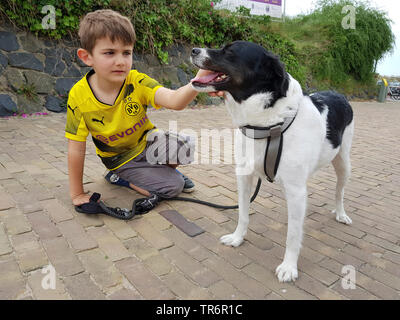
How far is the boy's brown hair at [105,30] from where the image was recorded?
2244 millimetres

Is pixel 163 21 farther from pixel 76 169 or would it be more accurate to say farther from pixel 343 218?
pixel 343 218

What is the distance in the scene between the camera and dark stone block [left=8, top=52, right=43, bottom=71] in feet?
19.1

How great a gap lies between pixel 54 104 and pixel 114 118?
451cm

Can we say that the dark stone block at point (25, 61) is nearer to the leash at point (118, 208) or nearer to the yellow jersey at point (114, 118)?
the yellow jersey at point (114, 118)

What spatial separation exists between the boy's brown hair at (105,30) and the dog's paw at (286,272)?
2.08 metres

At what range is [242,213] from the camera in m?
2.22

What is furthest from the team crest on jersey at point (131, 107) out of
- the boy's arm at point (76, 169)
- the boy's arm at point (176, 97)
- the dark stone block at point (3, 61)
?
the dark stone block at point (3, 61)

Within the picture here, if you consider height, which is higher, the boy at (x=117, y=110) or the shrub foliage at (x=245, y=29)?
the shrub foliage at (x=245, y=29)

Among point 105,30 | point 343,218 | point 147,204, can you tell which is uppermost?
point 105,30

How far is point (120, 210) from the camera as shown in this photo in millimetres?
2426

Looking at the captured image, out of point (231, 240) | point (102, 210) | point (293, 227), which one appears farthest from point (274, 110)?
point (102, 210)

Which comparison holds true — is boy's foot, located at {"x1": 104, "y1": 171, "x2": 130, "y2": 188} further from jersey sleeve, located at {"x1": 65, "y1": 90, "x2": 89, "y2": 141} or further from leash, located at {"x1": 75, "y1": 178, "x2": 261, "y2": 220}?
jersey sleeve, located at {"x1": 65, "y1": 90, "x2": 89, "y2": 141}

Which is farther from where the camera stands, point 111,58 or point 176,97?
point 176,97
